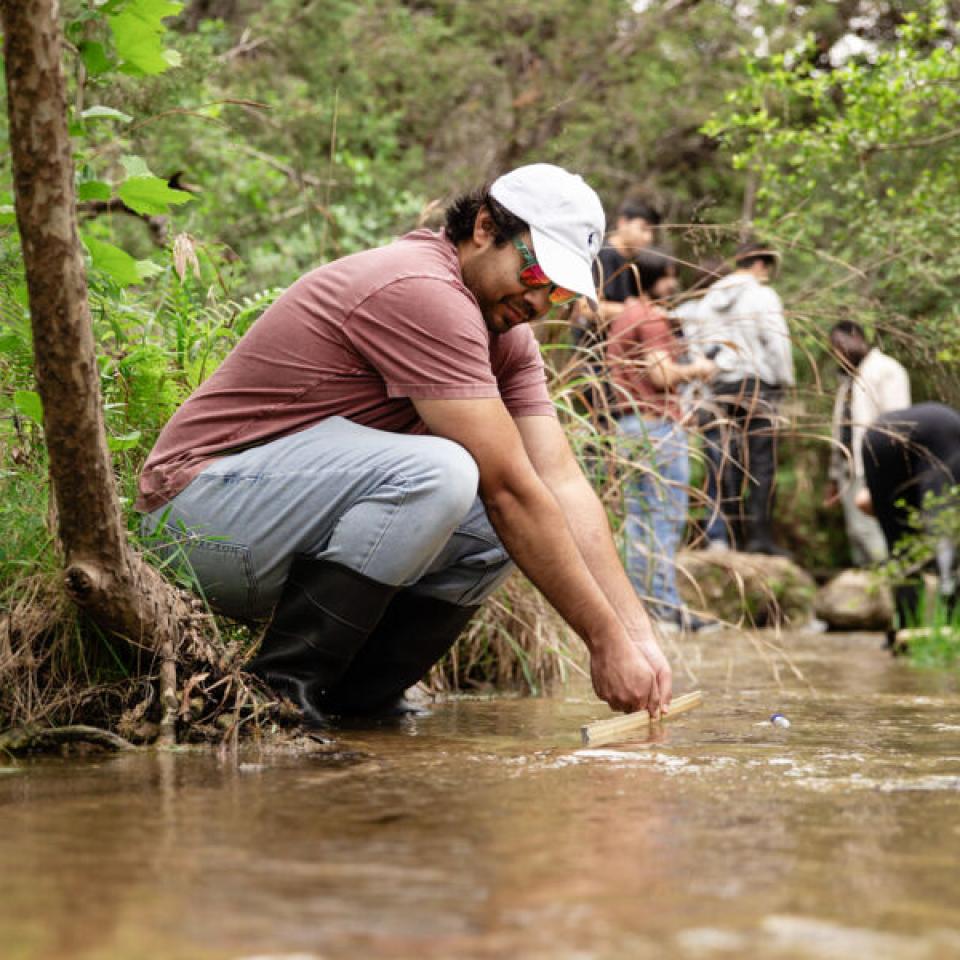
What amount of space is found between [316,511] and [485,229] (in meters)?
0.70

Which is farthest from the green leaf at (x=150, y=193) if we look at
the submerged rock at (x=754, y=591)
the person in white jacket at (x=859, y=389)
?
the submerged rock at (x=754, y=591)

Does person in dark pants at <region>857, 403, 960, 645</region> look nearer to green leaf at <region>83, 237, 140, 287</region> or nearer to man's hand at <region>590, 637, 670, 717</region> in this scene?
man's hand at <region>590, 637, 670, 717</region>

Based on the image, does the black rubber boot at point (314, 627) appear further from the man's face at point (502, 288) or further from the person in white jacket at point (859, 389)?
the person in white jacket at point (859, 389)

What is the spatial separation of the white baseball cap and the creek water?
3.12 ft

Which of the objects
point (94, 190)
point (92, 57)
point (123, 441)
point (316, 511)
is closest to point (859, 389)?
point (316, 511)

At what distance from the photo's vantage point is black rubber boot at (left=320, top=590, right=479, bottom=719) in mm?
3072

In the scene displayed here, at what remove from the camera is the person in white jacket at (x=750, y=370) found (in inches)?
159

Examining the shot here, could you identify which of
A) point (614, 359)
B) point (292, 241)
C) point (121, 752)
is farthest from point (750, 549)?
point (121, 752)

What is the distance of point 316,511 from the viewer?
2799 mm

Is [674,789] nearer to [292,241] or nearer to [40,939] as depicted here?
[40,939]

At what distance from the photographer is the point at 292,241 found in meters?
6.72

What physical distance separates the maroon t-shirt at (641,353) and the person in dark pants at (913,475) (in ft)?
4.29

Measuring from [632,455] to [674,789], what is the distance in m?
2.28

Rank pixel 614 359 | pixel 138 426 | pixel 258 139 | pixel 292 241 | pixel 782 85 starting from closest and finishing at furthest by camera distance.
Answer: pixel 138 426 → pixel 614 359 → pixel 782 85 → pixel 292 241 → pixel 258 139
